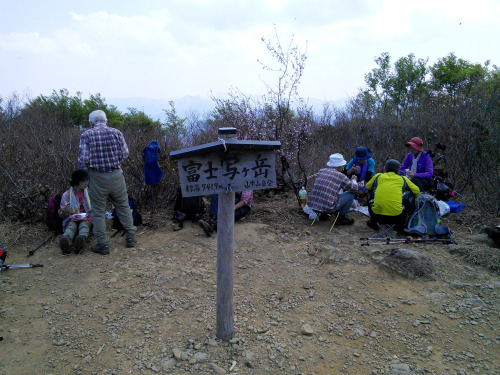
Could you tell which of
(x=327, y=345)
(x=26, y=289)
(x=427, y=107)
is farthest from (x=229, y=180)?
(x=427, y=107)

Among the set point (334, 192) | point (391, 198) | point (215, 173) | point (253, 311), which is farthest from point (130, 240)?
point (391, 198)

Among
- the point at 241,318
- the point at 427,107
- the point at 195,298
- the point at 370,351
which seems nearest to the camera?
the point at 370,351

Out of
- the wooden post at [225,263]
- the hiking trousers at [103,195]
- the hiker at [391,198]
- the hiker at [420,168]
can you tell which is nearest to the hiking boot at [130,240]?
the hiking trousers at [103,195]

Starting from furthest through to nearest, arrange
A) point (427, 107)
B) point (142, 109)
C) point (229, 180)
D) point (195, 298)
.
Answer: point (142, 109), point (427, 107), point (195, 298), point (229, 180)

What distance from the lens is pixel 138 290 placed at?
360 centimetres

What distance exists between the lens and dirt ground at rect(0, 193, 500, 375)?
2.65m

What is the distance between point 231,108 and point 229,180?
4.99 metres

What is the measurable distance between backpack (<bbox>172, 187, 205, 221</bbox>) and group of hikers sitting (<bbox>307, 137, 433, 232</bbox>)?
1.70 metres

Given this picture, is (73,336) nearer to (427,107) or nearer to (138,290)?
(138,290)

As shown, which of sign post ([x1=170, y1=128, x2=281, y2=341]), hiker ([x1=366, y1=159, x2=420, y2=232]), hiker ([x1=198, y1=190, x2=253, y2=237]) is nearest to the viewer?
sign post ([x1=170, y1=128, x2=281, y2=341])

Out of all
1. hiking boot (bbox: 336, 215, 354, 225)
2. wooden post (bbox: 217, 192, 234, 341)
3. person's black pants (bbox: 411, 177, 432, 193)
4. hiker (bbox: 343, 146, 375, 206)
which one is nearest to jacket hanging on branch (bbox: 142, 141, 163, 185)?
wooden post (bbox: 217, 192, 234, 341)

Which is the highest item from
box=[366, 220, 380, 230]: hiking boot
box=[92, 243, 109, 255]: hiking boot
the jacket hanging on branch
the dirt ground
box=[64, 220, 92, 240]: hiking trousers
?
the jacket hanging on branch

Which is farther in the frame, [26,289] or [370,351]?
[26,289]

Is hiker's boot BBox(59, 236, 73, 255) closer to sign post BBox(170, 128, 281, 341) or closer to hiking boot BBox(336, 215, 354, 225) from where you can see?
sign post BBox(170, 128, 281, 341)
